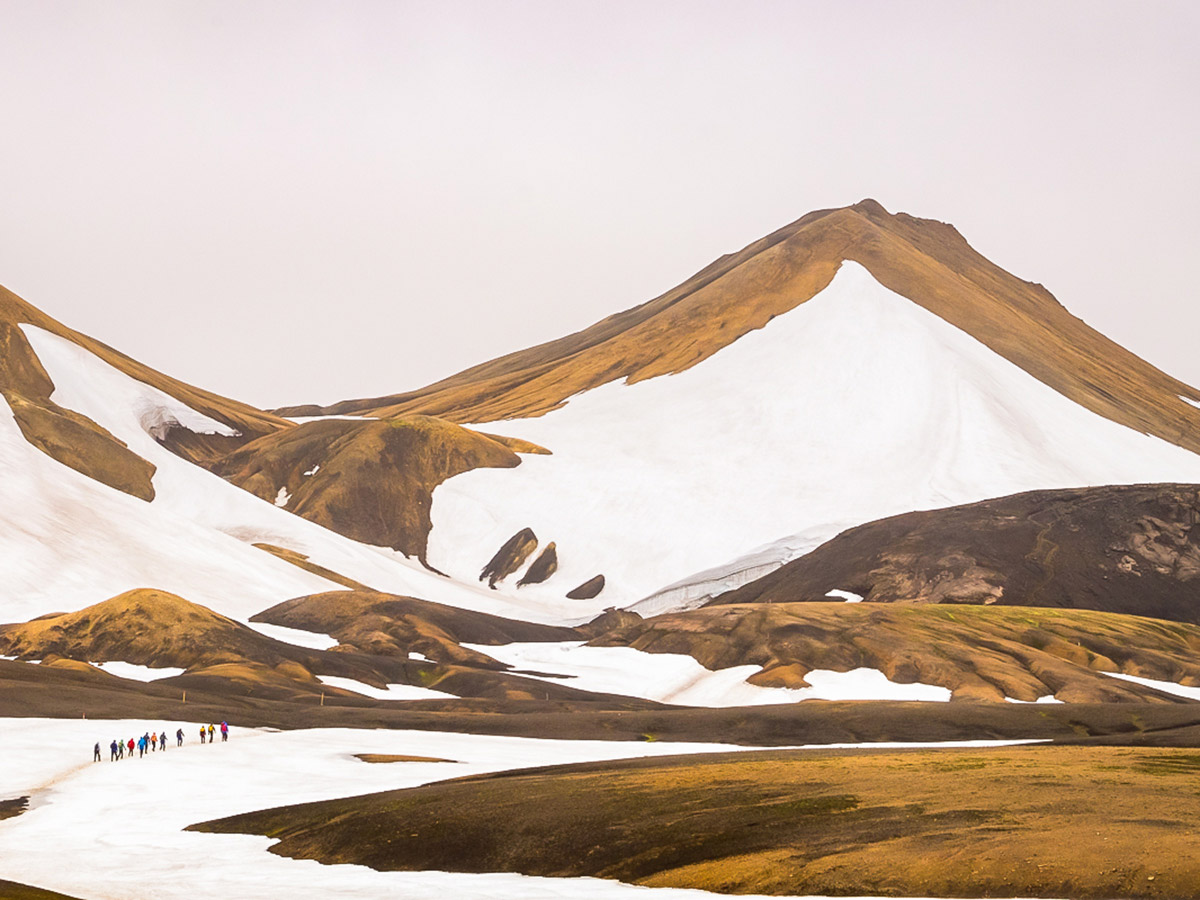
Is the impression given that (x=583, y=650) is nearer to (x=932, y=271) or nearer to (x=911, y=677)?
(x=911, y=677)

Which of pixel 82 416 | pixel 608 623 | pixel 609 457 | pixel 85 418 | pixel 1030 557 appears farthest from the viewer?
pixel 609 457

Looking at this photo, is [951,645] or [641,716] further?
[951,645]

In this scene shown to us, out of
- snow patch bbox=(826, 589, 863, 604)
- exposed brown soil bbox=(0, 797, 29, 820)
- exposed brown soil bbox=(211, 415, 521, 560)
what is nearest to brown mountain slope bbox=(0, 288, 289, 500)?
exposed brown soil bbox=(211, 415, 521, 560)

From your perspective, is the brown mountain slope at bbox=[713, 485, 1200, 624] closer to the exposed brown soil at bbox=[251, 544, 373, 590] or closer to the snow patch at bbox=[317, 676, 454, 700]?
the exposed brown soil at bbox=[251, 544, 373, 590]

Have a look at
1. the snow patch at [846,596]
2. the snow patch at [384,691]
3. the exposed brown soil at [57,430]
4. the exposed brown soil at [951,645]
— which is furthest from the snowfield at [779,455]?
the snow patch at [384,691]

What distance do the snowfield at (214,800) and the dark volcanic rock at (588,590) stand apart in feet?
236

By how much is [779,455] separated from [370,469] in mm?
49085

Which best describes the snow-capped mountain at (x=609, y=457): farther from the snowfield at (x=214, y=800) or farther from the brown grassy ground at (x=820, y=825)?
the brown grassy ground at (x=820, y=825)

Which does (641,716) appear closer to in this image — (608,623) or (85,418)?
(608,623)

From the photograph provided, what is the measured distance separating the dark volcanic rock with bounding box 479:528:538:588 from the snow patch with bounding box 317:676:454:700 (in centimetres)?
5744

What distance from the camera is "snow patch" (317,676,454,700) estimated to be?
8006 cm

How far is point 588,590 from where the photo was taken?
134375 millimetres

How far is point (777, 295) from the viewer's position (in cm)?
19062

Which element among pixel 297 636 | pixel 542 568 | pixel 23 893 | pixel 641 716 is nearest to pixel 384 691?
pixel 297 636
